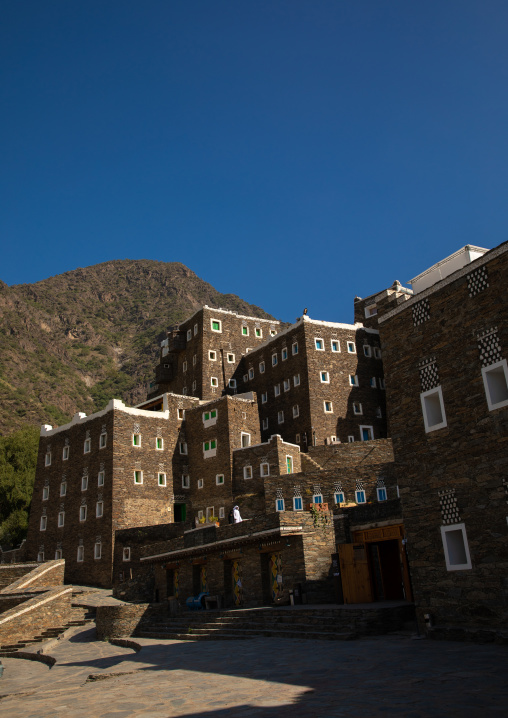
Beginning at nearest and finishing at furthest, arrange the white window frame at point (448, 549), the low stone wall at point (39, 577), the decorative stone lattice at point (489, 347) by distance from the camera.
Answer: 1. the decorative stone lattice at point (489, 347)
2. the white window frame at point (448, 549)
3. the low stone wall at point (39, 577)

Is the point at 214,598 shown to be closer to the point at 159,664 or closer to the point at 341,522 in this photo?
the point at 341,522

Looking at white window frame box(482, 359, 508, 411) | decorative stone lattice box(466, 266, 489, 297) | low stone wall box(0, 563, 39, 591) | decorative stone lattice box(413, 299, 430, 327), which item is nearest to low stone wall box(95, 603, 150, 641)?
low stone wall box(0, 563, 39, 591)

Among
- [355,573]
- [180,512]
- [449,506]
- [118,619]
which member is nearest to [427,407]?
[449,506]

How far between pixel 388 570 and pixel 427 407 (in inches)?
327

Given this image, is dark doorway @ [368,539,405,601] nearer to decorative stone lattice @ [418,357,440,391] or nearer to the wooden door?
the wooden door

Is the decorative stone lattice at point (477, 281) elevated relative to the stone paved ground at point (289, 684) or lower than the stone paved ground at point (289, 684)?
elevated

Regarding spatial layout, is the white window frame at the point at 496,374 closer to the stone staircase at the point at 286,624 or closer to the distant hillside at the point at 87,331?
the stone staircase at the point at 286,624

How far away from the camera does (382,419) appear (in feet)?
143

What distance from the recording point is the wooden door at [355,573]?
62.6ft

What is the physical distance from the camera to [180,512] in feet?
135

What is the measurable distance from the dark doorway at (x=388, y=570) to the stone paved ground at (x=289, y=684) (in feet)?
18.0

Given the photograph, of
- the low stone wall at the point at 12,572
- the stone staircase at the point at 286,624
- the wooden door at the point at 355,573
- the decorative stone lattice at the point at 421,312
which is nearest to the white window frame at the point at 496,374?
the decorative stone lattice at the point at 421,312

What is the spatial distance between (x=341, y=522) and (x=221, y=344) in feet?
101

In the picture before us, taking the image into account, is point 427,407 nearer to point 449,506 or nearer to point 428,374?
point 428,374
